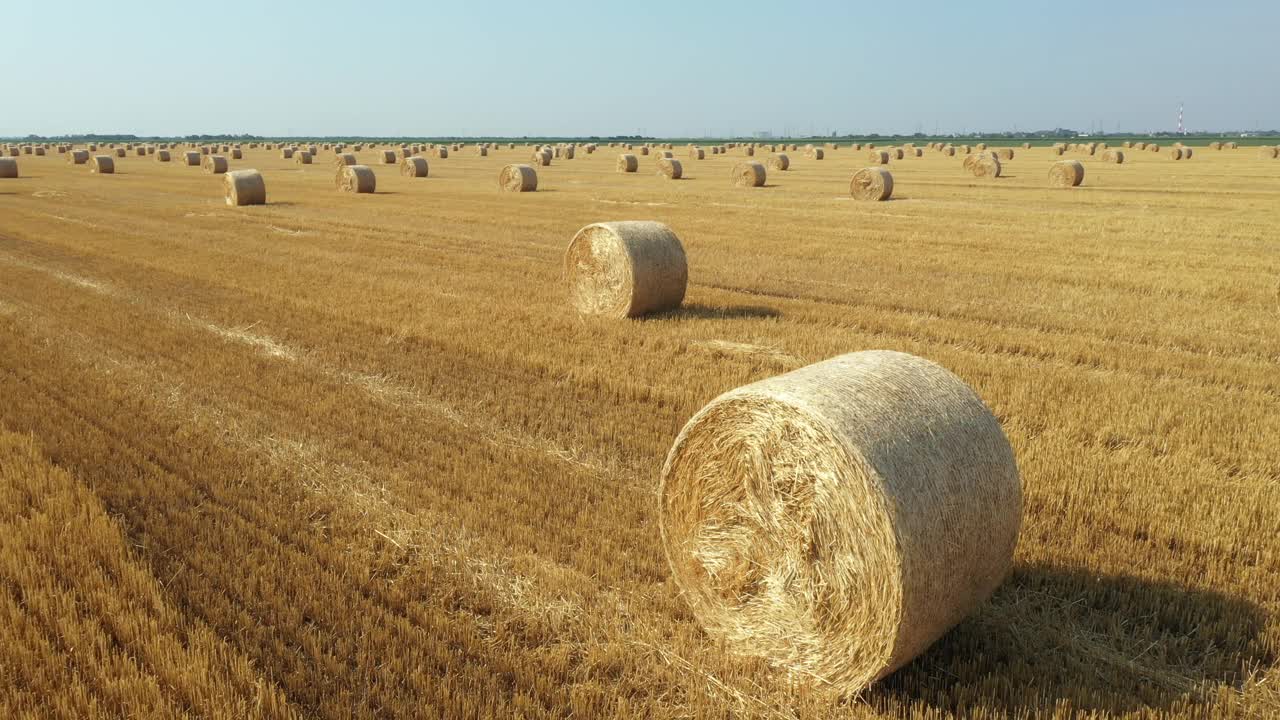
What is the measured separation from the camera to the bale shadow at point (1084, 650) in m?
4.22

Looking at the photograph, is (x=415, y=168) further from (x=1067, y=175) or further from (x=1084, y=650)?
(x=1084, y=650)

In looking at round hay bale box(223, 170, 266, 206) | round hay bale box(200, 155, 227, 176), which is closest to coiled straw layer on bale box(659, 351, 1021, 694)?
round hay bale box(223, 170, 266, 206)

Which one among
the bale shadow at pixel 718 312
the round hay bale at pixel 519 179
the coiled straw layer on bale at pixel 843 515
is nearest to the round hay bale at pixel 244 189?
the round hay bale at pixel 519 179

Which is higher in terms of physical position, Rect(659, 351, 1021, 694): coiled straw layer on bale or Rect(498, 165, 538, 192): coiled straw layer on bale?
Rect(498, 165, 538, 192): coiled straw layer on bale

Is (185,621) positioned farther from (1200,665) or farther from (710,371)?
(710,371)

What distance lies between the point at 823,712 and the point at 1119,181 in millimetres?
37459

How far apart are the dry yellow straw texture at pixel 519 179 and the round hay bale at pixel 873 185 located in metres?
12.0

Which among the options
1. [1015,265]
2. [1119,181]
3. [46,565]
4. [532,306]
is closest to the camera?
[46,565]

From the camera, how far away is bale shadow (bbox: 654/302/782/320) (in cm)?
1238

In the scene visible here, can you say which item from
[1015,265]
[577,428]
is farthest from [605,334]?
[1015,265]

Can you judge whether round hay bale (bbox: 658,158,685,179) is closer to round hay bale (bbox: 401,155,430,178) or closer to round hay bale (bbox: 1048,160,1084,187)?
round hay bale (bbox: 401,155,430,178)

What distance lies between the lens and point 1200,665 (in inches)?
177

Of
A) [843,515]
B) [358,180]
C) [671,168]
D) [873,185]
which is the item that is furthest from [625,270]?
[671,168]

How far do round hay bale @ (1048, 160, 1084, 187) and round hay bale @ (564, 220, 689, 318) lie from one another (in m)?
26.5
